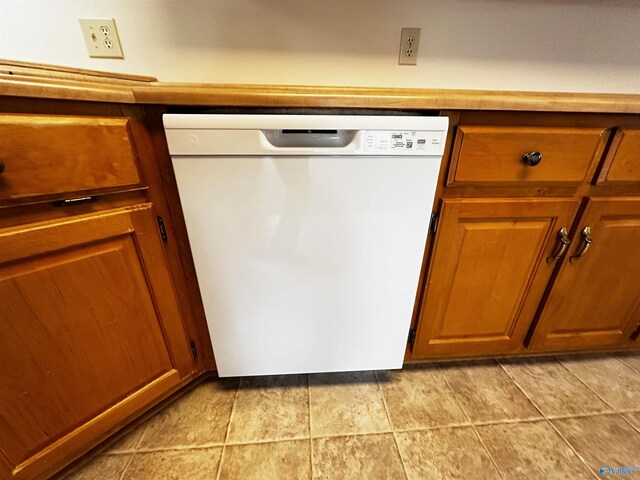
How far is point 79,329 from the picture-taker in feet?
1.96

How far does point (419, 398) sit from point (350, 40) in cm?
128

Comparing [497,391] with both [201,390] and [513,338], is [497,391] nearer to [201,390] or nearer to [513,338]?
[513,338]

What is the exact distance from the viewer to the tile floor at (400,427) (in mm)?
725

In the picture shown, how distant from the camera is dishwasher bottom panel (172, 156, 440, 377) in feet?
2.02

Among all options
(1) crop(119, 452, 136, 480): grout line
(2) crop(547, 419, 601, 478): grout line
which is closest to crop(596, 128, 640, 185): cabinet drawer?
(2) crop(547, 419, 601, 478): grout line

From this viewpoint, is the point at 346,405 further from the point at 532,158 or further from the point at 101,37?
the point at 101,37

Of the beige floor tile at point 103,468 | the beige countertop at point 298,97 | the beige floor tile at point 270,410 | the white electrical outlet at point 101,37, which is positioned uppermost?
the white electrical outlet at point 101,37

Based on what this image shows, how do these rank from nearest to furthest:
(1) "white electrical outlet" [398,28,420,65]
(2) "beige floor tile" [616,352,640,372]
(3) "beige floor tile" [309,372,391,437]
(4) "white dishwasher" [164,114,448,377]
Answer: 1. (4) "white dishwasher" [164,114,448,377]
2. (3) "beige floor tile" [309,372,391,437]
3. (1) "white electrical outlet" [398,28,420,65]
4. (2) "beige floor tile" [616,352,640,372]

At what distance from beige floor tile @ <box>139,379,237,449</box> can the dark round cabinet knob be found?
1133mm

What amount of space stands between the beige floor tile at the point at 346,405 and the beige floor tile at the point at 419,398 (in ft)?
0.13

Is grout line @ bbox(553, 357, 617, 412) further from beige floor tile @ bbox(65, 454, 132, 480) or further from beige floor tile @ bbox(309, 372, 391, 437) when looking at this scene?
beige floor tile @ bbox(65, 454, 132, 480)

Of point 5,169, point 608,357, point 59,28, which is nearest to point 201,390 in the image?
point 5,169

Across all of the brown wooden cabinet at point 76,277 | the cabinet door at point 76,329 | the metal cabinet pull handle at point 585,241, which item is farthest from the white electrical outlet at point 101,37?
the metal cabinet pull handle at point 585,241

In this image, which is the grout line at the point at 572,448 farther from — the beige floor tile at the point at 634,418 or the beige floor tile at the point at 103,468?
the beige floor tile at the point at 103,468
